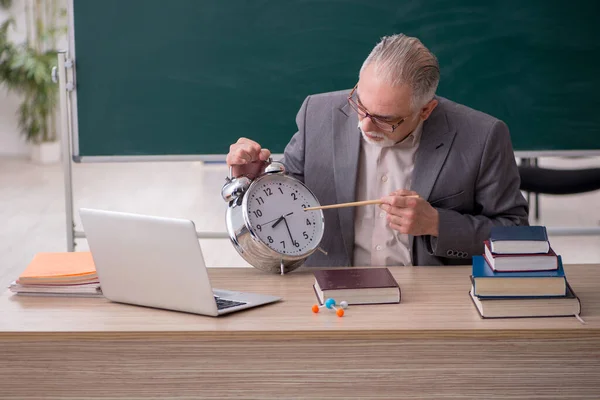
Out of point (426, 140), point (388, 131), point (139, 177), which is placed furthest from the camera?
point (139, 177)

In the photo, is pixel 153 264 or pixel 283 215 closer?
pixel 153 264

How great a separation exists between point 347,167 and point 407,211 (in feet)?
1.13

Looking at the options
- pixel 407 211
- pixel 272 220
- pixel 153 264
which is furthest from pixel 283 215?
pixel 153 264

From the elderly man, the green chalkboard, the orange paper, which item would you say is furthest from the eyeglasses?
the green chalkboard

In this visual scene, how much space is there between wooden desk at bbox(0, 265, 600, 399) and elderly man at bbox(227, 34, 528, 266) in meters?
0.42

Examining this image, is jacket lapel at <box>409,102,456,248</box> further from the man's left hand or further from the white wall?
the white wall

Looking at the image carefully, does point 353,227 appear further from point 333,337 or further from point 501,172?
point 333,337

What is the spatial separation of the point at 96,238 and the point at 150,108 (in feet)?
5.72

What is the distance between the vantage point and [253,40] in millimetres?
3559

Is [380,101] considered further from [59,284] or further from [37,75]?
[37,75]

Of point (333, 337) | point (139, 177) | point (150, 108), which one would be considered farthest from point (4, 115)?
point (333, 337)

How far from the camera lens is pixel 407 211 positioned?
6.95ft

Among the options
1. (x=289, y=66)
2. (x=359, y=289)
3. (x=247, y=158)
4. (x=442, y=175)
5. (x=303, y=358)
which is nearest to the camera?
(x=303, y=358)

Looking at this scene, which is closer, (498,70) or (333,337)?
(333,337)
